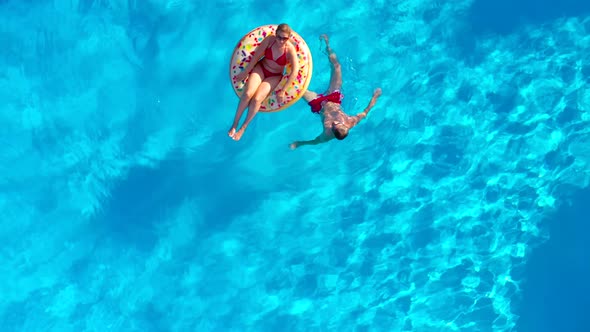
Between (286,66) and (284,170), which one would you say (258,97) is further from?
(284,170)

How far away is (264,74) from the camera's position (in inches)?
291

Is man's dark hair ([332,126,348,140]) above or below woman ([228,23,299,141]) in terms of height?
below

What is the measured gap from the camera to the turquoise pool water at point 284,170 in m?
9.86

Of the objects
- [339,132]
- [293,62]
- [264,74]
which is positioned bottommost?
[339,132]

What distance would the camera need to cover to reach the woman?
23.1 ft

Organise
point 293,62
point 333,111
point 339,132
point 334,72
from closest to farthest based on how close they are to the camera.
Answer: point 339,132 → point 293,62 → point 333,111 → point 334,72

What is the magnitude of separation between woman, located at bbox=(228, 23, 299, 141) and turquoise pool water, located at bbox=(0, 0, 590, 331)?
2.49 meters

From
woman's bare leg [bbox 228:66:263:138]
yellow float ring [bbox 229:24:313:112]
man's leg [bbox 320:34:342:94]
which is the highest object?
man's leg [bbox 320:34:342:94]

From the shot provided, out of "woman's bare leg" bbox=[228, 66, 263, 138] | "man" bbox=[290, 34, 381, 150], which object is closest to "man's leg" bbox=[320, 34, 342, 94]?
"man" bbox=[290, 34, 381, 150]

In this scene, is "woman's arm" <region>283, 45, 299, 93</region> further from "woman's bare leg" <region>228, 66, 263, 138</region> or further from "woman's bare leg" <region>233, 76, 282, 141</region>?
"woman's bare leg" <region>228, 66, 263, 138</region>

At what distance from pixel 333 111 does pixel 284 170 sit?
97.5 inches

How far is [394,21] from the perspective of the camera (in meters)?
9.99

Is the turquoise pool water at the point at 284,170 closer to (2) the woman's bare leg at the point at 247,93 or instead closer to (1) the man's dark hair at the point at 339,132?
(2) the woman's bare leg at the point at 247,93

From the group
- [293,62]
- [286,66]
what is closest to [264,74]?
[286,66]
